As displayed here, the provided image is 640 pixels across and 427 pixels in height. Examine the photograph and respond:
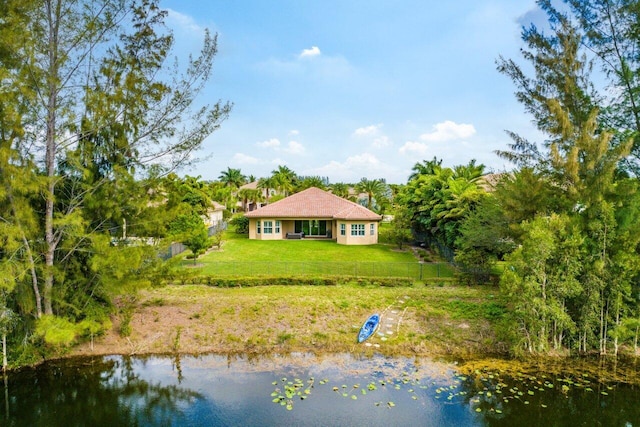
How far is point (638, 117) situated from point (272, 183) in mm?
44424

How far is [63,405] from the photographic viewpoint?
1122cm

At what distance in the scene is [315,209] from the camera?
3694cm

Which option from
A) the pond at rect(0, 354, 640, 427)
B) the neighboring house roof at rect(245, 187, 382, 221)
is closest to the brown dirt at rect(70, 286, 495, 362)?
the pond at rect(0, 354, 640, 427)

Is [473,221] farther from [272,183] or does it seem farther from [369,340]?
[272,183]

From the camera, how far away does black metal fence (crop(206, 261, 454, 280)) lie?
21.7 meters

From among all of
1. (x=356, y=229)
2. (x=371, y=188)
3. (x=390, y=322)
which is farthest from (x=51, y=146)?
(x=371, y=188)

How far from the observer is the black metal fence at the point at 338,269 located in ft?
71.1

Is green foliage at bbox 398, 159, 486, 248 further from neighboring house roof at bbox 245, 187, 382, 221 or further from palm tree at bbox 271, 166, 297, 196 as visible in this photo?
palm tree at bbox 271, 166, 297, 196

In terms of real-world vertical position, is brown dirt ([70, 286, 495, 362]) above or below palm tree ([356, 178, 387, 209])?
below

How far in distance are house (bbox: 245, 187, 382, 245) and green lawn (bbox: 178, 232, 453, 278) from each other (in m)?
1.27

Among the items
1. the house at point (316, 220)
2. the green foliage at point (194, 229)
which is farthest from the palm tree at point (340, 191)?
the green foliage at point (194, 229)

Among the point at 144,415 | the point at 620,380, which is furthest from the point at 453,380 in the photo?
the point at 144,415

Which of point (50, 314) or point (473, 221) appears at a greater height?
point (473, 221)

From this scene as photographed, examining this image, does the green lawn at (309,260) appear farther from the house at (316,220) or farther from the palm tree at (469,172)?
the palm tree at (469,172)
